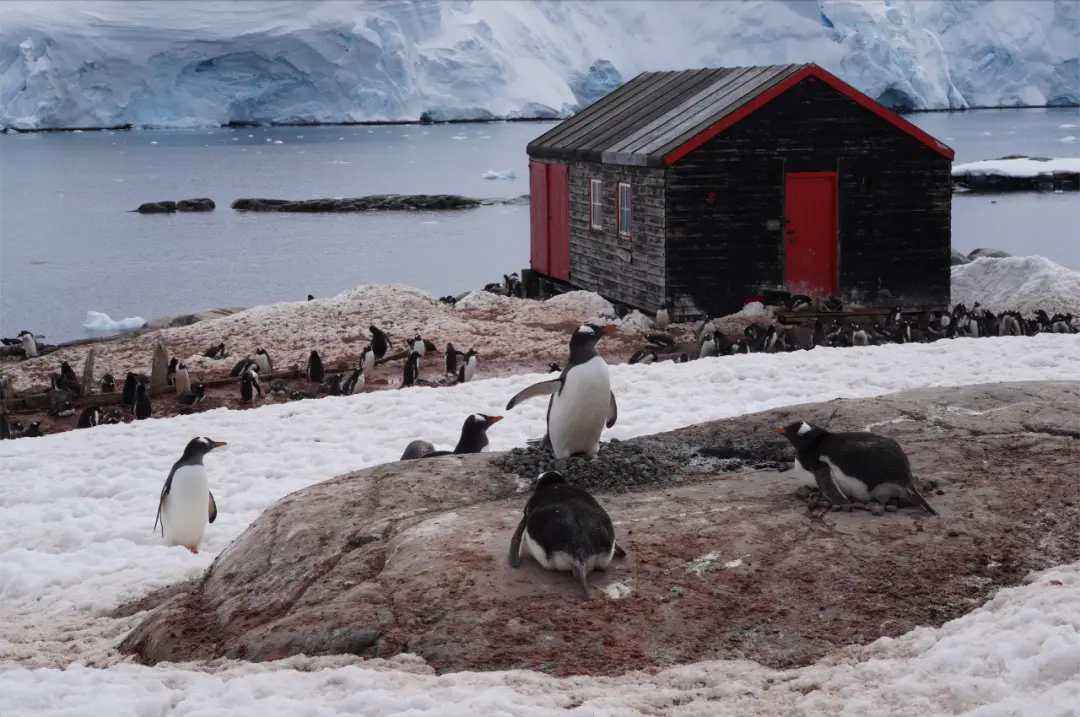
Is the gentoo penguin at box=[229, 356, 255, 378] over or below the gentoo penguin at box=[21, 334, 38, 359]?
over

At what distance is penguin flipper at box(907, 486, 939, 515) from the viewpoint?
6004 millimetres

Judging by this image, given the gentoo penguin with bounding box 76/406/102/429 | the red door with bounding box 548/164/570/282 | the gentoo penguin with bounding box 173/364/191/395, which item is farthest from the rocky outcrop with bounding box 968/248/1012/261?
the gentoo penguin with bounding box 76/406/102/429

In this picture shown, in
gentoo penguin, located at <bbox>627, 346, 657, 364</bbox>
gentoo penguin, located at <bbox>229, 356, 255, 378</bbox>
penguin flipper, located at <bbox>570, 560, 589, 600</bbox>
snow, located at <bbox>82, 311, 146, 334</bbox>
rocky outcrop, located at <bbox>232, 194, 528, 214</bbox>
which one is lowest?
snow, located at <bbox>82, 311, 146, 334</bbox>

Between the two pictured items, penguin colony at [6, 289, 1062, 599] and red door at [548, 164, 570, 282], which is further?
red door at [548, 164, 570, 282]

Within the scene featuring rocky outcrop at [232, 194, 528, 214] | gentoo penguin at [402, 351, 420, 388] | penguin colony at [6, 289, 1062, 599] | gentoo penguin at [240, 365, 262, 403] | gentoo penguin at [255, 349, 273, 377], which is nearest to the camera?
penguin colony at [6, 289, 1062, 599]

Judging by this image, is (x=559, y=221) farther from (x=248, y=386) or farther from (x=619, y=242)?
(x=248, y=386)

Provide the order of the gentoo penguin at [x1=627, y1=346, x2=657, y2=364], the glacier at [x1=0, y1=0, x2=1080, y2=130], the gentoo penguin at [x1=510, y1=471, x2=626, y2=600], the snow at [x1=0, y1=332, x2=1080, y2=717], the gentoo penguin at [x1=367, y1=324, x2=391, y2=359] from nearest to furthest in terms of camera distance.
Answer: the snow at [x1=0, y1=332, x2=1080, y2=717] < the gentoo penguin at [x1=510, y1=471, x2=626, y2=600] < the gentoo penguin at [x1=627, y1=346, x2=657, y2=364] < the gentoo penguin at [x1=367, y1=324, x2=391, y2=359] < the glacier at [x1=0, y1=0, x2=1080, y2=130]

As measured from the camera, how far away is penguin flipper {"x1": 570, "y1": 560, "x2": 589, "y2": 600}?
17.4 ft

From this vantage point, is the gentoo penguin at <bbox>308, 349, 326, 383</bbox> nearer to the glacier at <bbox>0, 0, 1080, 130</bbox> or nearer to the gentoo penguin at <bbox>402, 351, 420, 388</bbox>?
the gentoo penguin at <bbox>402, 351, 420, 388</bbox>

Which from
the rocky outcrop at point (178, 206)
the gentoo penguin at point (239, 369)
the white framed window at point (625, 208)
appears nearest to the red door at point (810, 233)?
the white framed window at point (625, 208)

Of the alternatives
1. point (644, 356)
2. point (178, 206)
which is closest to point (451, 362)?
point (644, 356)

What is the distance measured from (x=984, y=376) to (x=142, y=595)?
8353 mm

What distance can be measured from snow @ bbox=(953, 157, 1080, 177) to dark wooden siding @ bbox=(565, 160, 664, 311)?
143ft

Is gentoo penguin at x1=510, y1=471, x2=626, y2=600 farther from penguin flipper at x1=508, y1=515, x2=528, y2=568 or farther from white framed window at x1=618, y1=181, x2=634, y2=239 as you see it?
white framed window at x1=618, y1=181, x2=634, y2=239
